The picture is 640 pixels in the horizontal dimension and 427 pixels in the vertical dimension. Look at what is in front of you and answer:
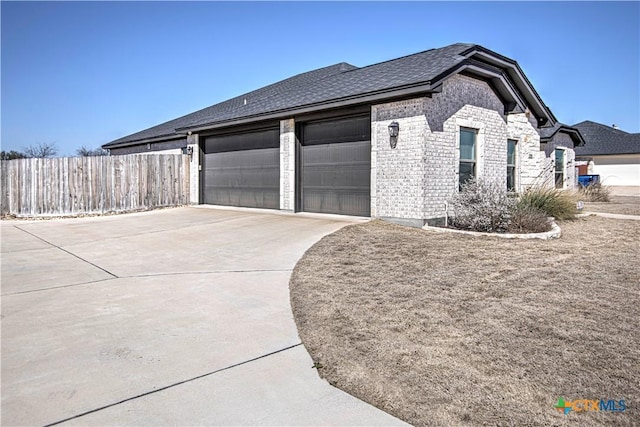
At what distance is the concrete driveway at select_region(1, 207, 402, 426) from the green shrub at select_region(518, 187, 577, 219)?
7.08 meters

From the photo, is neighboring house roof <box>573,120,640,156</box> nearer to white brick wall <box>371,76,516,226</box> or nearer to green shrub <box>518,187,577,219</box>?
green shrub <box>518,187,577,219</box>

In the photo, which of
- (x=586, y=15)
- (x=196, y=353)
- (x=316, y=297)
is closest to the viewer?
(x=196, y=353)

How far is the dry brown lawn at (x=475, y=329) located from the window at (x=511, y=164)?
673cm

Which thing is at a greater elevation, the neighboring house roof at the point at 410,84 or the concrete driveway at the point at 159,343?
the neighboring house roof at the point at 410,84

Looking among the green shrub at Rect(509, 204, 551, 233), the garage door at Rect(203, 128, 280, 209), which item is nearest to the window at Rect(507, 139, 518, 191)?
the green shrub at Rect(509, 204, 551, 233)

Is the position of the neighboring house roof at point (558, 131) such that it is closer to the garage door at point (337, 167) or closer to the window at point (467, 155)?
the window at point (467, 155)

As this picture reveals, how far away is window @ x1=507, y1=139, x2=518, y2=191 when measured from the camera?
13.7 m

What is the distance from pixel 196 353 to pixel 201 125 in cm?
1379

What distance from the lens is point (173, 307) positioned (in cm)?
468

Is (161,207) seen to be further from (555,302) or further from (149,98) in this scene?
(555,302)

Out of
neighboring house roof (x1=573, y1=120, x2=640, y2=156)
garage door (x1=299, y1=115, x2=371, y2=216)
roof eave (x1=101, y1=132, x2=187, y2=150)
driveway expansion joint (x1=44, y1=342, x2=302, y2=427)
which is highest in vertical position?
neighboring house roof (x1=573, y1=120, x2=640, y2=156)

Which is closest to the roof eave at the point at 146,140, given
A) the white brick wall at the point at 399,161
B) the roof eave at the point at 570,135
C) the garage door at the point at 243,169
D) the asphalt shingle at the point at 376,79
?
the garage door at the point at 243,169

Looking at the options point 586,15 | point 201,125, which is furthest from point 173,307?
point 586,15

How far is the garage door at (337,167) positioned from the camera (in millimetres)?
11195
